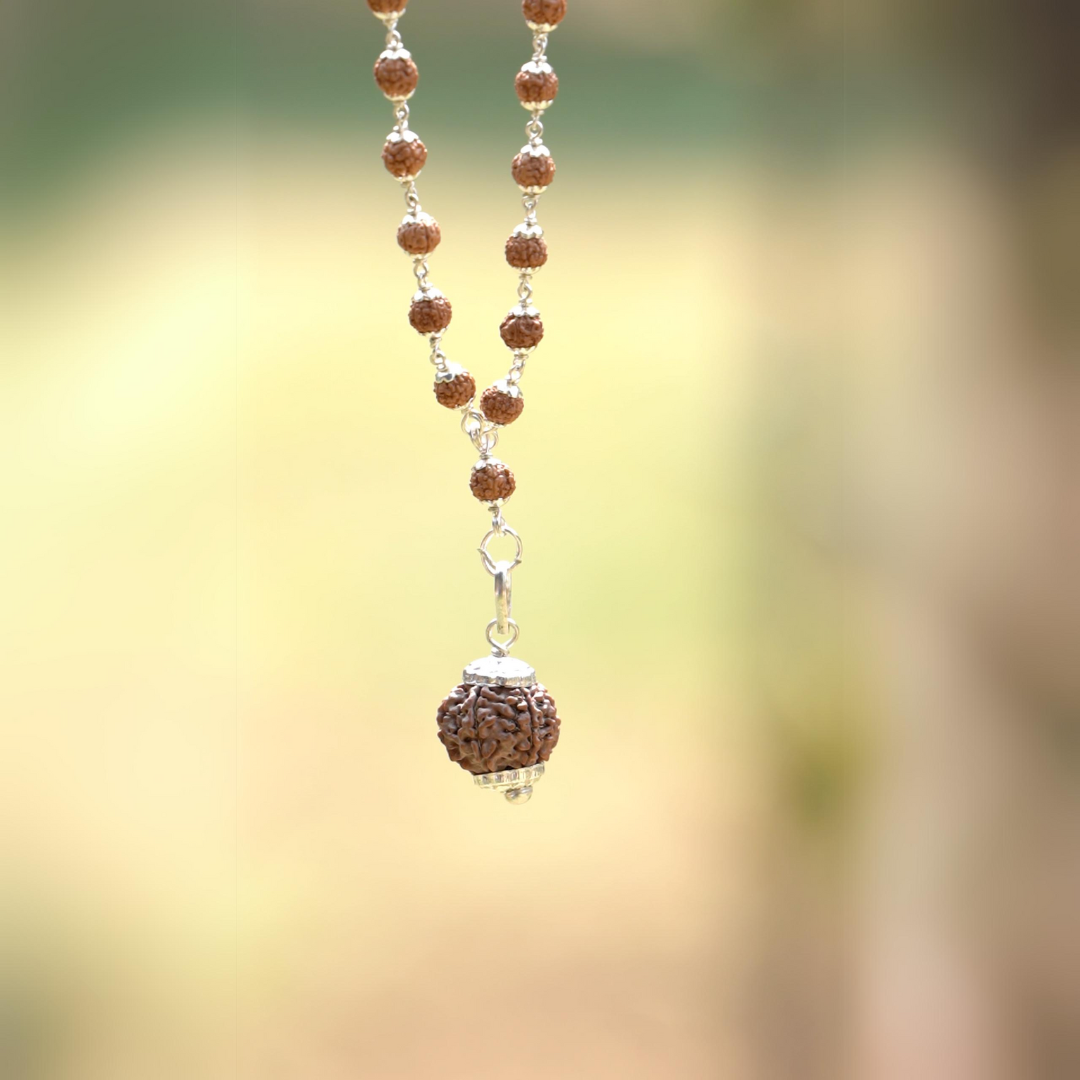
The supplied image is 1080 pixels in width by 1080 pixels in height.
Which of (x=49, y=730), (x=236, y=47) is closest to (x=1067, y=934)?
(x=49, y=730)

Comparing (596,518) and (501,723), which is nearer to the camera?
(501,723)

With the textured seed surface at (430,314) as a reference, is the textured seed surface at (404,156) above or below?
above

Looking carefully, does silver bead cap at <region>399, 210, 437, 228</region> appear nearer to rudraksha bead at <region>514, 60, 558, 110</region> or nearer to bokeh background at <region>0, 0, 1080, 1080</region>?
rudraksha bead at <region>514, 60, 558, 110</region>

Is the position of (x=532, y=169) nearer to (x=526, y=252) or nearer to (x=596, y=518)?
(x=526, y=252)

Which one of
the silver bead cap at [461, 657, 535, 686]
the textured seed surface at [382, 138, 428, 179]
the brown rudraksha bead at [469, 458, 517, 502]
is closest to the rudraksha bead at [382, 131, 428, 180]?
the textured seed surface at [382, 138, 428, 179]

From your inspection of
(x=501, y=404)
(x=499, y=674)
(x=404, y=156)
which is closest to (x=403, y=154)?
(x=404, y=156)

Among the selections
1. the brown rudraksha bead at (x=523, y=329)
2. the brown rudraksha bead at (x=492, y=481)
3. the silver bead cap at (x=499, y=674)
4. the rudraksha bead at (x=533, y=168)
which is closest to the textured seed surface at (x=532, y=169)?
the rudraksha bead at (x=533, y=168)

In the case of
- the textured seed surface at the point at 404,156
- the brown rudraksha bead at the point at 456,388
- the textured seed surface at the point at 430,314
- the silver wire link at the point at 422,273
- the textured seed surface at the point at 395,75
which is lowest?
the brown rudraksha bead at the point at 456,388

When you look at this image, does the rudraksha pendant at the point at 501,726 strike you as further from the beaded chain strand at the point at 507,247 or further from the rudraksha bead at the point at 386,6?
the rudraksha bead at the point at 386,6
